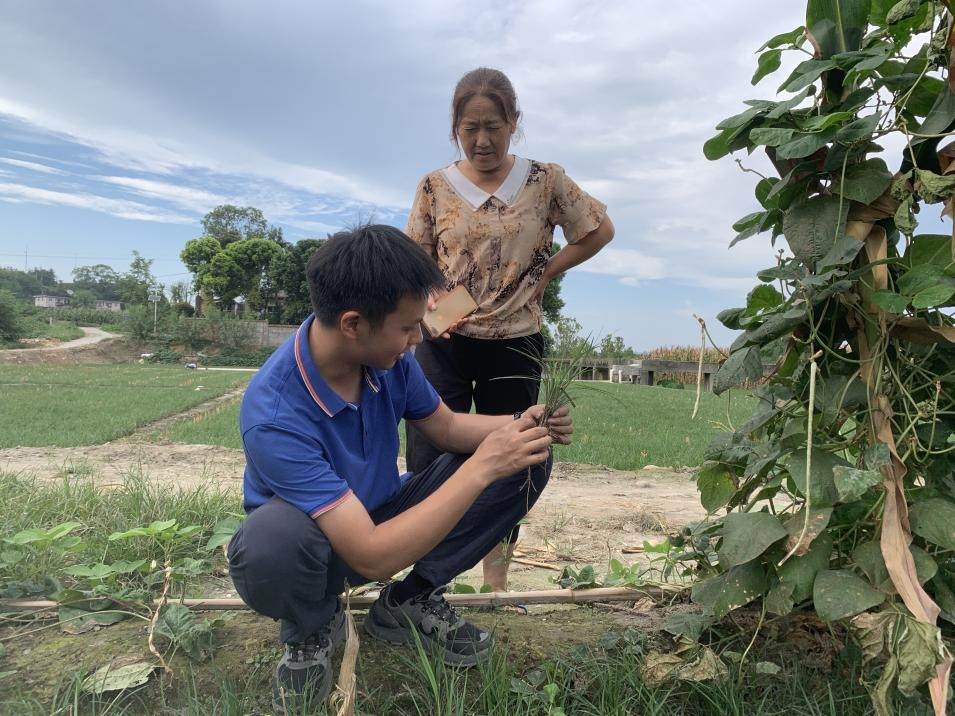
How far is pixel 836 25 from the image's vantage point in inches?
62.5

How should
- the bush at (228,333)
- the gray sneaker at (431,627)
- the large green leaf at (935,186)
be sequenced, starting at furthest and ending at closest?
the bush at (228,333) → the gray sneaker at (431,627) → the large green leaf at (935,186)

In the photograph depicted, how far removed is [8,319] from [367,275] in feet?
102

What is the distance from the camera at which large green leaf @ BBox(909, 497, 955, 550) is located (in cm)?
144

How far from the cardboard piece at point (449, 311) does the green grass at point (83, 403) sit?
5.62 metres

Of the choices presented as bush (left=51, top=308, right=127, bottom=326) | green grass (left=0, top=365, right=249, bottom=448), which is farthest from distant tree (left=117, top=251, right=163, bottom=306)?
green grass (left=0, top=365, right=249, bottom=448)

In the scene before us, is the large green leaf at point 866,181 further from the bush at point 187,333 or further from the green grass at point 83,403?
the bush at point 187,333

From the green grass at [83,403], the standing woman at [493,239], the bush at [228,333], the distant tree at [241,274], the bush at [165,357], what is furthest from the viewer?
the distant tree at [241,274]

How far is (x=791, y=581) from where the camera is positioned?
1.55 metres

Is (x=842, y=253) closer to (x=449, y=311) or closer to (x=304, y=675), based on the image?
(x=449, y=311)

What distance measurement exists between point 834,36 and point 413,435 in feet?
5.86

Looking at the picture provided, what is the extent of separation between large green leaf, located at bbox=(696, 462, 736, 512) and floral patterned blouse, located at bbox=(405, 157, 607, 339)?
858 millimetres

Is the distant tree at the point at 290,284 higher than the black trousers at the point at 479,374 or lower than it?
higher

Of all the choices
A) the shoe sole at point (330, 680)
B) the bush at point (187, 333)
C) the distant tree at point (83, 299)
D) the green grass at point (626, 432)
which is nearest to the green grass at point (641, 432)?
the green grass at point (626, 432)

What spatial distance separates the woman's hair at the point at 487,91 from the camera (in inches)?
91.0
